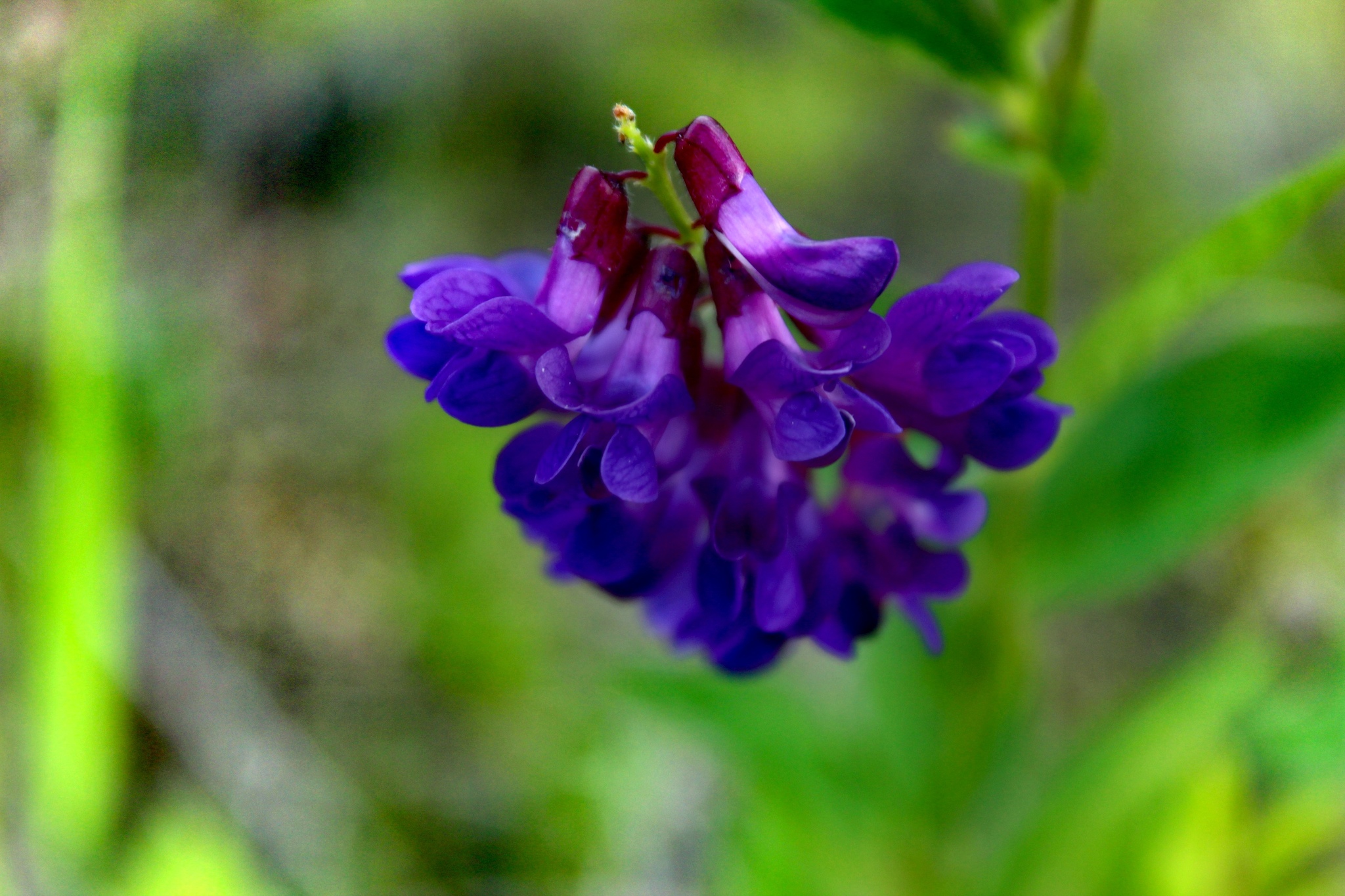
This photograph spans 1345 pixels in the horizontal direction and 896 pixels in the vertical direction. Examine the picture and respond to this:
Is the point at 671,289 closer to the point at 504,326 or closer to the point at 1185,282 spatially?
the point at 504,326

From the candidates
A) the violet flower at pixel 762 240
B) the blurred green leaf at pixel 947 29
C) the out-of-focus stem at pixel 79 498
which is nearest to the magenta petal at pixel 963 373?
Answer: the violet flower at pixel 762 240

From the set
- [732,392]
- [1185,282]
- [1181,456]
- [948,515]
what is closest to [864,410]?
[732,392]

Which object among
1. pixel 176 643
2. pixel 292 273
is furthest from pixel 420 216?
pixel 176 643

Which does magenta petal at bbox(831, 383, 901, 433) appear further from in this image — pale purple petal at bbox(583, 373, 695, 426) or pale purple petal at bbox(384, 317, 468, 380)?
pale purple petal at bbox(384, 317, 468, 380)

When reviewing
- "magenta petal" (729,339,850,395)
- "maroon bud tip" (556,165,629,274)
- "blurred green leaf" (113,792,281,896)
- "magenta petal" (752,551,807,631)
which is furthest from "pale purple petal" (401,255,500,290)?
"blurred green leaf" (113,792,281,896)

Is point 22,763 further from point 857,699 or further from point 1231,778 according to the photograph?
point 1231,778
